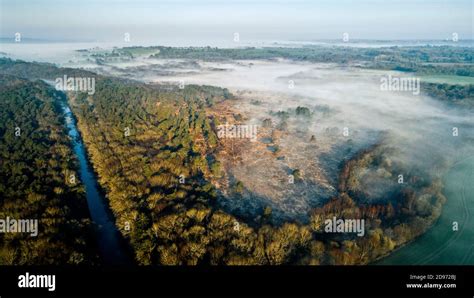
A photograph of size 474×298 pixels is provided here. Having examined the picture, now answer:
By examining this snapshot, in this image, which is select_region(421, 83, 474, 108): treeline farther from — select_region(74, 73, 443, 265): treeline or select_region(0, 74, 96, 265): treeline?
select_region(0, 74, 96, 265): treeline

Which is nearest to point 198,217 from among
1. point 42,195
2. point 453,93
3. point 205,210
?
point 205,210

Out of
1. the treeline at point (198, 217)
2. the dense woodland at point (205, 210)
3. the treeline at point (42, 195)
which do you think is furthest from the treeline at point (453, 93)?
the treeline at point (42, 195)

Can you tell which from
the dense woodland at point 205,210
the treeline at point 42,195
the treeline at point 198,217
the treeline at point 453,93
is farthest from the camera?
the treeline at point 453,93

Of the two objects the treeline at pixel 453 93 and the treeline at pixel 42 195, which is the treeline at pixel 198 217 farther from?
the treeline at pixel 453 93

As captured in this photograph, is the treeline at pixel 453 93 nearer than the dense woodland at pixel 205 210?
No

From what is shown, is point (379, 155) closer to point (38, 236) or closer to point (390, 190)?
point (390, 190)

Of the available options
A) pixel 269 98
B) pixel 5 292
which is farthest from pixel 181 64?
pixel 5 292

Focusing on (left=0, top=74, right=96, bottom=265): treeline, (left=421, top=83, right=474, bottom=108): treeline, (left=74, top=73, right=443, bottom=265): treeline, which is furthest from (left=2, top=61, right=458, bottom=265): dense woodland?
(left=421, top=83, right=474, bottom=108): treeline
